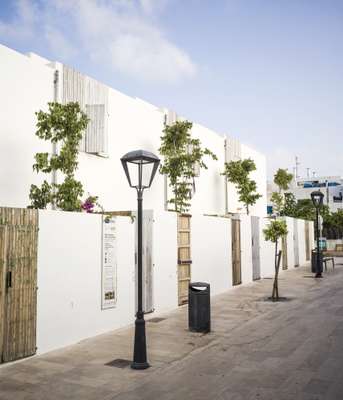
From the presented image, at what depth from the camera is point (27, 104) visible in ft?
42.5

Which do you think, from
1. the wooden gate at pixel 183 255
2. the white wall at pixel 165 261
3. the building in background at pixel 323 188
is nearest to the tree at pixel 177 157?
the wooden gate at pixel 183 255

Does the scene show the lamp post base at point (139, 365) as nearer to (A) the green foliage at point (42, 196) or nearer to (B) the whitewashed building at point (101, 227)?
(B) the whitewashed building at point (101, 227)

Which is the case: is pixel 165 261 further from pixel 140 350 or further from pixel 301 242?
pixel 301 242

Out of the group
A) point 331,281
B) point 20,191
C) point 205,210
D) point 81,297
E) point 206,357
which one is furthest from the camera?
point 205,210

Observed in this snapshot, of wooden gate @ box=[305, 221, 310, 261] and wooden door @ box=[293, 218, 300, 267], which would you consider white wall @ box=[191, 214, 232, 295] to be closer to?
wooden door @ box=[293, 218, 300, 267]

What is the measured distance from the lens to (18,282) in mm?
7727

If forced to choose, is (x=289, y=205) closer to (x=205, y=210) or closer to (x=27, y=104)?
(x=205, y=210)

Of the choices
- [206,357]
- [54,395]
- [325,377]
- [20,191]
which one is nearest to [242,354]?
[206,357]

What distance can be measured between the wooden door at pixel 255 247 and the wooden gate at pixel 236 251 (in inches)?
82.4

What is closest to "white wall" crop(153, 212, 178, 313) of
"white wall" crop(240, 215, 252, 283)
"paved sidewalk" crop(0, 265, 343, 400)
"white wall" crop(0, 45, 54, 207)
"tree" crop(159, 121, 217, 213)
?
"paved sidewalk" crop(0, 265, 343, 400)

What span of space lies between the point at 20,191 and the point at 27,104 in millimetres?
2703

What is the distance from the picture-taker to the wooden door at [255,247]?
20.8 meters

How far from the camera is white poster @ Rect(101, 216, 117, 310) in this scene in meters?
10.0

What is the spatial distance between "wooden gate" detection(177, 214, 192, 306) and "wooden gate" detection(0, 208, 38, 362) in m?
6.42
